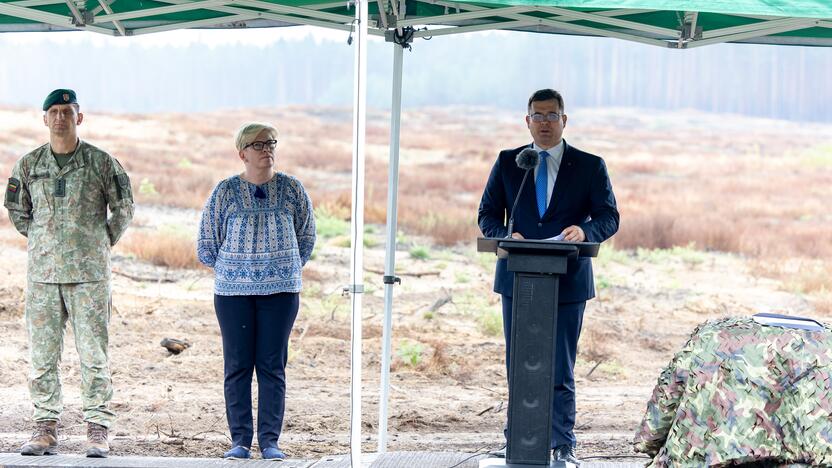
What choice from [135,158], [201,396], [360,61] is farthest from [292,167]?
[360,61]

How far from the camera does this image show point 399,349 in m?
12.3

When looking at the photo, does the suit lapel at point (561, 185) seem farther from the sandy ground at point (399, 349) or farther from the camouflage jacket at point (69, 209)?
the sandy ground at point (399, 349)

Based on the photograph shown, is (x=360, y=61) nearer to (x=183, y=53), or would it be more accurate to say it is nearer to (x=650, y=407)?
(x=650, y=407)

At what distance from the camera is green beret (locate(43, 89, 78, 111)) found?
566 centimetres

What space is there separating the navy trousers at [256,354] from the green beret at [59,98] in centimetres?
118

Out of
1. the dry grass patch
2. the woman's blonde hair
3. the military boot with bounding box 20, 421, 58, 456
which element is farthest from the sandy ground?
the woman's blonde hair

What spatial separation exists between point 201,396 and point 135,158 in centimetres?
1141

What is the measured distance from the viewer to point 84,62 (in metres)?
26.3

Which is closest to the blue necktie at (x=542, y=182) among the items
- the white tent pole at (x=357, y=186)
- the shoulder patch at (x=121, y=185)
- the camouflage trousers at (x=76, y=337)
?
the white tent pole at (x=357, y=186)

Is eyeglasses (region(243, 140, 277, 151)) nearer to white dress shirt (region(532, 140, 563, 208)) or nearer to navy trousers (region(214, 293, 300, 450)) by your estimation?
navy trousers (region(214, 293, 300, 450))

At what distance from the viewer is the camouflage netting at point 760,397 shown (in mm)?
4078

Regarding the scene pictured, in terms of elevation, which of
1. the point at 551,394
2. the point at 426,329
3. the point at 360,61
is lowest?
the point at 426,329

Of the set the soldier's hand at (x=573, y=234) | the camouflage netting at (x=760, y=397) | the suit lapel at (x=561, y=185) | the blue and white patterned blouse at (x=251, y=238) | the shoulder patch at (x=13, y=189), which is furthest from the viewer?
the shoulder patch at (x=13, y=189)

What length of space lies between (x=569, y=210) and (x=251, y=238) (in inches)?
58.8
